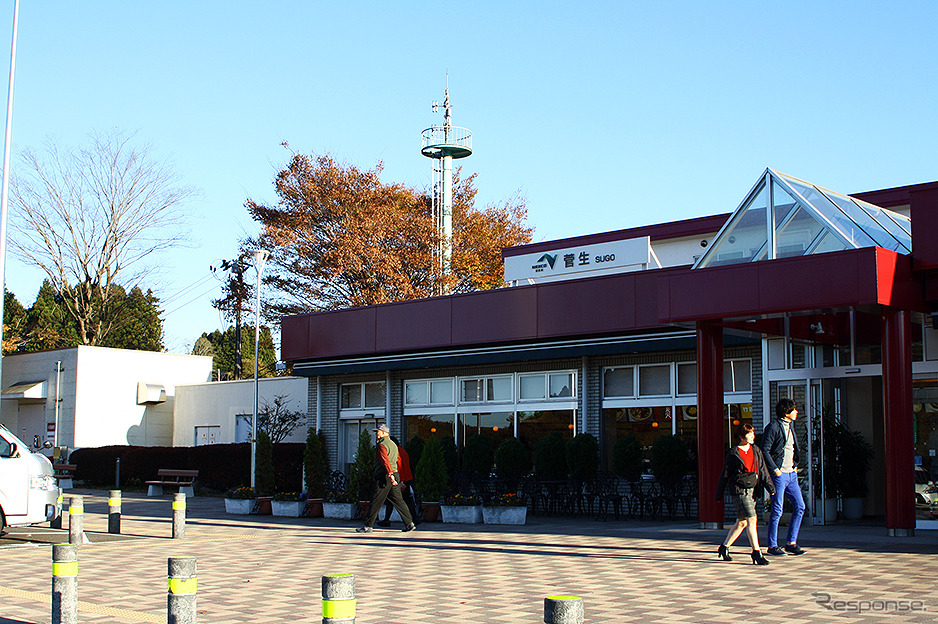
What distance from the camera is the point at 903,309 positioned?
13.9 metres

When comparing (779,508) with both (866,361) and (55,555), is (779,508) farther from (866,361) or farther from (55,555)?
(55,555)

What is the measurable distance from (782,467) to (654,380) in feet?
25.3

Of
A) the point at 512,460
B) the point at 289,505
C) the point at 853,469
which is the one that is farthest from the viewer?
the point at 512,460

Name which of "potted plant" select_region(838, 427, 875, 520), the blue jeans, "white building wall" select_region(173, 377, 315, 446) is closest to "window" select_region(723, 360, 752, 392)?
"potted plant" select_region(838, 427, 875, 520)

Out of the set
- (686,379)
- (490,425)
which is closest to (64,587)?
(686,379)

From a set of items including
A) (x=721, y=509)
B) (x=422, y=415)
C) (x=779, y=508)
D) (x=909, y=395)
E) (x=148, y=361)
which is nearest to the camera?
(x=779, y=508)

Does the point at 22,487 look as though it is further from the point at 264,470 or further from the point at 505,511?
the point at 264,470

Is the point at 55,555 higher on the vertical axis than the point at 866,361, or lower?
lower

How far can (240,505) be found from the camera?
21297 mm

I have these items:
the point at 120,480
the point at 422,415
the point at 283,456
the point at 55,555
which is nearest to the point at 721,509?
the point at 422,415

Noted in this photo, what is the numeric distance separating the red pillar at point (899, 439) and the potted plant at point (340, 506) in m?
10.0

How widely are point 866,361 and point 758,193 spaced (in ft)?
12.3

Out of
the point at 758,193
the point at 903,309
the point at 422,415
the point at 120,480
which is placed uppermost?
the point at 758,193

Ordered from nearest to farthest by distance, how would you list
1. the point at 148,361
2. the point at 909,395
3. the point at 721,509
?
the point at 909,395
the point at 721,509
the point at 148,361
